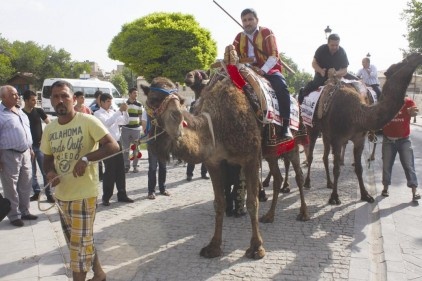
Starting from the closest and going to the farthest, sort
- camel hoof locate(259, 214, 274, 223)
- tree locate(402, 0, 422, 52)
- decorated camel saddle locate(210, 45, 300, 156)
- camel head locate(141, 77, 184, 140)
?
camel head locate(141, 77, 184, 140) < decorated camel saddle locate(210, 45, 300, 156) < camel hoof locate(259, 214, 274, 223) < tree locate(402, 0, 422, 52)

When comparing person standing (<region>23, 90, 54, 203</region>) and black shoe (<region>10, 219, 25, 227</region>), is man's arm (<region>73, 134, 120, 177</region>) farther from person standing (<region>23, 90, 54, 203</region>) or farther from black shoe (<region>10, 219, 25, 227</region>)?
person standing (<region>23, 90, 54, 203</region>)

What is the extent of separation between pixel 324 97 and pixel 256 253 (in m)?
Result: 3.86

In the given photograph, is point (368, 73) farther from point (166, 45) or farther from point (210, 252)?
point (166, 45)

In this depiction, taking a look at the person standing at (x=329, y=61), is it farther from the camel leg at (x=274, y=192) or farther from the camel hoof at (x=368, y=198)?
the camel leg at (x=274, y=192)

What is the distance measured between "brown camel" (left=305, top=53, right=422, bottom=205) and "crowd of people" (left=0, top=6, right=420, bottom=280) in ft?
2.06

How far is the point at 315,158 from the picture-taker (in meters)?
13.0

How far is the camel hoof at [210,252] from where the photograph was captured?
16.1ft

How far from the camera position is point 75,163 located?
368 cm

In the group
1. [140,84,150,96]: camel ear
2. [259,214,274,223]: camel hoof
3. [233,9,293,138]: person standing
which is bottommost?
[259,214,274,223]: camel hoof

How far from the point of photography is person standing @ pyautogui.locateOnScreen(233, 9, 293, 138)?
220 inches

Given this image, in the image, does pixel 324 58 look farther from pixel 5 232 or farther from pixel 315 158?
pixel 5 232

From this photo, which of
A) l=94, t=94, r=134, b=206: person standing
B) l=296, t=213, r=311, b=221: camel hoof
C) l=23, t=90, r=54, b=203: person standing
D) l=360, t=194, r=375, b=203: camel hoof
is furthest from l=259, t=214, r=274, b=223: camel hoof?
l=23, t=90, r=54, b=203: person standing

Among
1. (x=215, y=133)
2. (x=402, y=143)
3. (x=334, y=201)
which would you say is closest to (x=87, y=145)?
(x=215, y=133)

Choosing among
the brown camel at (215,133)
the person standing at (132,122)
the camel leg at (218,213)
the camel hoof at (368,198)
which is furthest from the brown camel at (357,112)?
the person standing at (132,122)
